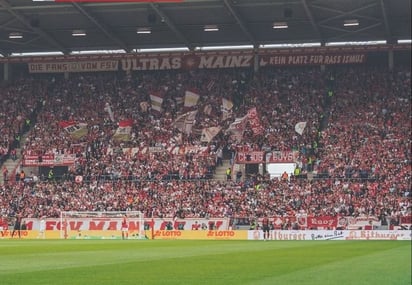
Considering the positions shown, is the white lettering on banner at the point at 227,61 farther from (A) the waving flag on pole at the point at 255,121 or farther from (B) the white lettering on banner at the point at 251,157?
(B) the white lettering on banner at the point at 251,157

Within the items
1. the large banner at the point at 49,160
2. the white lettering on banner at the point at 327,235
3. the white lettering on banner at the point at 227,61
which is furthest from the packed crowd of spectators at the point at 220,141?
the white lettering on banner at the point at 327,235

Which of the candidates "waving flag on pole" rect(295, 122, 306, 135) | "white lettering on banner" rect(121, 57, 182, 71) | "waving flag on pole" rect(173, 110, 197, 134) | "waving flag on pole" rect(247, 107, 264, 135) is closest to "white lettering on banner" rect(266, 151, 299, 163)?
"waving flag on pole" rect(295, 122, 306, 135)

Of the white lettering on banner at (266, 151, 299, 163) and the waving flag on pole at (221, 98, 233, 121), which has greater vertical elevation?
the waving flag on pole at (221, 98, 233, 121)

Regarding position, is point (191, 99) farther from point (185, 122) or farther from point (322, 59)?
point (322, 59)

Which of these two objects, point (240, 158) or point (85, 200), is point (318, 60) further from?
point (85, 200)

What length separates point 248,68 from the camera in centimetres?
6744

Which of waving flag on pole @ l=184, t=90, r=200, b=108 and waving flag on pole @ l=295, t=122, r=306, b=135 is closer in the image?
waving flag on pole @ l=295, t=122, r=306, b=135

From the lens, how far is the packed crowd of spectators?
180ft

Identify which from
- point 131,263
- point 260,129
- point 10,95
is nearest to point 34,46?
point 10,95

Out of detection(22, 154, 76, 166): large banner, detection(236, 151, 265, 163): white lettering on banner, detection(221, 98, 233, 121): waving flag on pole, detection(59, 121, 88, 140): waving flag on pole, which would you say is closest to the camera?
detection(236, 151, 265, 163): white lettering on banner

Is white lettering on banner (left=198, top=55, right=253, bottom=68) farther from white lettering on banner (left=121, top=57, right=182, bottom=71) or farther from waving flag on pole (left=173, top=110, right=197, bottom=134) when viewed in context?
waving flag on pole (left=173, top=110, right=197, bottom=134)

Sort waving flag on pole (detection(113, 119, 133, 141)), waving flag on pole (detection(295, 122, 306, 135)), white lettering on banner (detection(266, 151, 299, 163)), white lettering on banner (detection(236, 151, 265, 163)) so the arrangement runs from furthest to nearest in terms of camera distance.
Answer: waving flag on pole (detection(113, 119, 133, 141)) → waving flag on pole (detection(295, 122, 306, 135)) → white lettering on banner (detection(236, 151, 265, 163)) → white lettering on banner (detection(266, 151, 299, 163))

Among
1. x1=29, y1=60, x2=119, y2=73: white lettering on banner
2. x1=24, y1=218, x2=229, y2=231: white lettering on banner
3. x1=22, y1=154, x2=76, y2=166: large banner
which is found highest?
x1=29, y1=60, x2=119, y2=73: white lettering on banner

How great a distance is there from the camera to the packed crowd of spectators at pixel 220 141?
5491 centimetres
